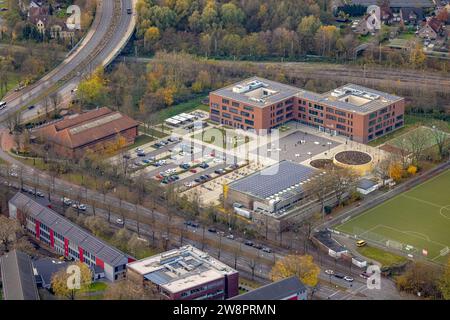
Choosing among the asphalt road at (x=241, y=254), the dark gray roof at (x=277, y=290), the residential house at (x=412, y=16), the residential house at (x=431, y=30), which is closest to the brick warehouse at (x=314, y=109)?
the asphalt road at (x=241, y=254)

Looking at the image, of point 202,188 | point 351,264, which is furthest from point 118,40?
point 351,264

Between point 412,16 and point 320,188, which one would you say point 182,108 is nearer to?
point 320,188

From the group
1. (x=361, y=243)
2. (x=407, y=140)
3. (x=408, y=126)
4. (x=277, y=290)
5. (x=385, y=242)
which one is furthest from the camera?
(x=408, y=126)

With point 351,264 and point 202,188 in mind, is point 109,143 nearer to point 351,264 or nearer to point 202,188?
point 202,188

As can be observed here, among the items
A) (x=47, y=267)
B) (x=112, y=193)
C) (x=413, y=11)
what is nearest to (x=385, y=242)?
(x=112, y=193)

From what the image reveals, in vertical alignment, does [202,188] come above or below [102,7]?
below

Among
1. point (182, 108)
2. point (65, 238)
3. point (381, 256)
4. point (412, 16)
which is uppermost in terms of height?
point (412, 16)

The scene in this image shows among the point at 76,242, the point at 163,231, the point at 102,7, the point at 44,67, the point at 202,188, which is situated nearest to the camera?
the point at 76,242

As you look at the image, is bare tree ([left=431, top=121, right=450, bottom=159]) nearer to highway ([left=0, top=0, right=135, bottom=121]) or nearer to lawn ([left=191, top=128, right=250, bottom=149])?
lawn ([left=191, top=128, right=250, bottom=149])
